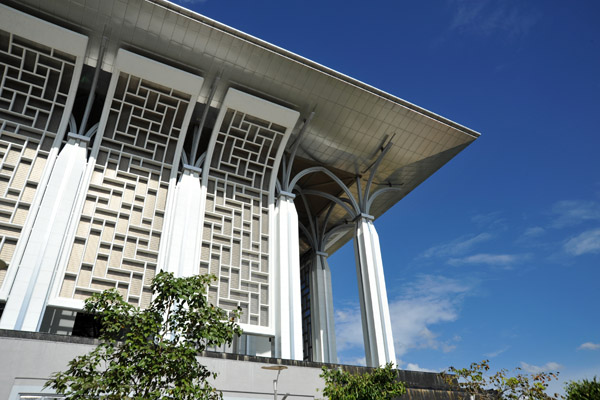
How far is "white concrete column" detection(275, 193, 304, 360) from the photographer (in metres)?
19.3

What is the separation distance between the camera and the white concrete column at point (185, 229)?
18609 millimetres

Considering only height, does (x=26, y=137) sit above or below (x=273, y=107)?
below

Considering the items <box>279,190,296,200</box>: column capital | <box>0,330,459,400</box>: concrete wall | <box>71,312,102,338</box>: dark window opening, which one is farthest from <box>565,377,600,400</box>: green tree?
<box>71,312,102,338</box>: dark window opening

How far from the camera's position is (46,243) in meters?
16.5

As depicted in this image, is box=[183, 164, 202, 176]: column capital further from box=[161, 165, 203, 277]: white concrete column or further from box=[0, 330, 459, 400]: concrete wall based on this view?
box=[0, 330, 459, 400]: concrete wall

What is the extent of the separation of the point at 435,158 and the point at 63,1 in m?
20.0

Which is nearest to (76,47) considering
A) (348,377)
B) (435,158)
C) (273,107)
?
(273,107)

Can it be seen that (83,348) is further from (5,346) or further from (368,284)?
(368,284)

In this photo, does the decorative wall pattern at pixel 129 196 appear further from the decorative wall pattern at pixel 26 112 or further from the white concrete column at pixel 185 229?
the decorative wall pattern at pixel 26 112

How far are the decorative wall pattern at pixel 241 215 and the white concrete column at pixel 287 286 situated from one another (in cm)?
59

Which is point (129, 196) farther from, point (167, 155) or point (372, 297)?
point (372, 297)

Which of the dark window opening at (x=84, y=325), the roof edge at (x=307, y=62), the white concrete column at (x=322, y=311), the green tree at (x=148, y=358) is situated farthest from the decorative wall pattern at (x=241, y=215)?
the white concrete column at (x=322, y=311)

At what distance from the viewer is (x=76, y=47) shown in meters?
18.3

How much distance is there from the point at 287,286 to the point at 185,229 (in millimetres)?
5260
